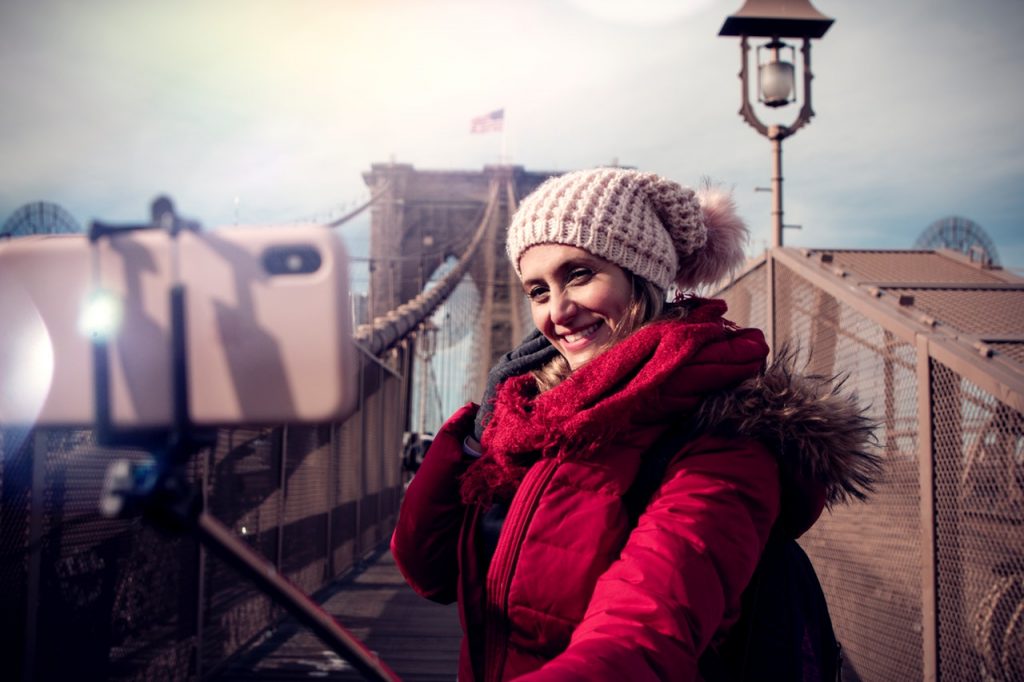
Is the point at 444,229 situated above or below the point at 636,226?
above

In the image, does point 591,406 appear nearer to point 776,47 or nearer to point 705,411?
point 705,411

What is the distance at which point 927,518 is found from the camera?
270cm

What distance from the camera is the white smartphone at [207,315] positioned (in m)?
0.54

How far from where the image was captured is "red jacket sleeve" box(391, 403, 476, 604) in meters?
1.46

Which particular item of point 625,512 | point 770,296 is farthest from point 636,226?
point 770,296

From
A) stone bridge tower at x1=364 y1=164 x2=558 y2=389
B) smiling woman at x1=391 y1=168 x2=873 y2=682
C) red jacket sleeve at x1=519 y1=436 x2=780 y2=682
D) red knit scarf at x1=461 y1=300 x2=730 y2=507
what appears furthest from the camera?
stone bridge tower at x1=364 y1=164 x2=558 y2=389

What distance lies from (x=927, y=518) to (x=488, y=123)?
39.1m

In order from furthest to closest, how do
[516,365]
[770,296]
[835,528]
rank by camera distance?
[770,296] < [835,528] < [516,365]

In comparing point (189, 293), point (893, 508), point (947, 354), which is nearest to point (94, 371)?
point (189, 293)

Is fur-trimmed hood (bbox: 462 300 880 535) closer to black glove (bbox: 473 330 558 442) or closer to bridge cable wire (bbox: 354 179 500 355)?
black glove (bbox: 473 330 558 442)

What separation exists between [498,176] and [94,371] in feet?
111

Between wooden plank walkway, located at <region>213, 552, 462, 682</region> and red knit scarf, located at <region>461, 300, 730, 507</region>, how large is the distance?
264 centimetres

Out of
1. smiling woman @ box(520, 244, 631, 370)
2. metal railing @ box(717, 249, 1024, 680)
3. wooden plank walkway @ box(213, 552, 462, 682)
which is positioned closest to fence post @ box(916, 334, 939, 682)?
metal railing @ box(717, 249, 1024, 680)

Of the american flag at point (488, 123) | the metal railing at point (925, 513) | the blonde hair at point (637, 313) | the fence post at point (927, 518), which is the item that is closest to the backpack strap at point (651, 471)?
the blonde hair at point (637, 313)
